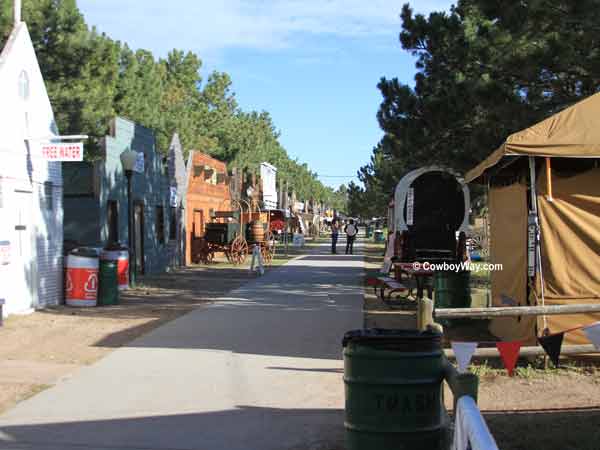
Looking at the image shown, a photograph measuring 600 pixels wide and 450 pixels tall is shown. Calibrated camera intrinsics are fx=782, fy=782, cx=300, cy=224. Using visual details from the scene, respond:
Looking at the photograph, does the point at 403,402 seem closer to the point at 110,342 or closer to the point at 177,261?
the point at 110,342

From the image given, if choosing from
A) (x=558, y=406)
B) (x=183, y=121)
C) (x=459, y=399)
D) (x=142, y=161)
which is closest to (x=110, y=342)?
(x=558, y=406)

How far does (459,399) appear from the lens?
393 centimetres

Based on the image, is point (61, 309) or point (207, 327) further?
point (61, 309)

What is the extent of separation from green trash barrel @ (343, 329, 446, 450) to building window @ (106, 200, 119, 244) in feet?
54.8

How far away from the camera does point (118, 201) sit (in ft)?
70.1

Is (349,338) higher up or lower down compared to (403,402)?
higher up

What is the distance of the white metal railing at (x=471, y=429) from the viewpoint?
285cm

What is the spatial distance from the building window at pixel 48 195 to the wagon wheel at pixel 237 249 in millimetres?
14282

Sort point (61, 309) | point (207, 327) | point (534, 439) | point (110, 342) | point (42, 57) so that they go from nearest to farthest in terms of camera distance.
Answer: point (534, 439) < point (110, 342) < point (207, 327) < point (61, 309) < point (42, 57)

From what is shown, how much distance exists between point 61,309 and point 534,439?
10964 millimetres

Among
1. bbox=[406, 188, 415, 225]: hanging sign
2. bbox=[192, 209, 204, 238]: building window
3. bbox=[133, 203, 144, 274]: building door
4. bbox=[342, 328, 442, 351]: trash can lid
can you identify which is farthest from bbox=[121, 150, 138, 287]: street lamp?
bbox=[342, 328, 442, 351]: trash can lid

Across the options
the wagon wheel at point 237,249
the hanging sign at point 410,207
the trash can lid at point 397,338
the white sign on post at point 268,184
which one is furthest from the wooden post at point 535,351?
the white sign on post at point 268,184

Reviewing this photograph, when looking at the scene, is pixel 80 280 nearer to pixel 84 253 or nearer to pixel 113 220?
pixel 84 253

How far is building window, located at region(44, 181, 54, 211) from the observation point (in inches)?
595
